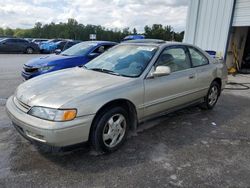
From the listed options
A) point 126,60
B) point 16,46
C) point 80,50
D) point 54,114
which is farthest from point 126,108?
point 16,46

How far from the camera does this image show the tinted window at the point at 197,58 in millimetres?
4662

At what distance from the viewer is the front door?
3.63 m

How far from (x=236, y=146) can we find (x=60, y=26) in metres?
63.7

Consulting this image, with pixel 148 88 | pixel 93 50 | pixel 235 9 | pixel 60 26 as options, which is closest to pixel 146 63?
pixel 148 88

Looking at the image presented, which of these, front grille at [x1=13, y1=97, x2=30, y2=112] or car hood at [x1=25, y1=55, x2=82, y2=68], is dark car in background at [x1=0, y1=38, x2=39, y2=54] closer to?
car hood at [x1=25, y1=55, x2=82, y2=68]

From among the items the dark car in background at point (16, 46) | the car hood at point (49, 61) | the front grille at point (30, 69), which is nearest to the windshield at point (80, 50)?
the car hood at point (49, 61)

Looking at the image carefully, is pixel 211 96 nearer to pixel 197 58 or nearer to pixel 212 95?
pixel 212 95

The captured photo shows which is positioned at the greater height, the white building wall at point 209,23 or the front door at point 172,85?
the white building wall at point 209,23

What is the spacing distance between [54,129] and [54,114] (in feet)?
0.56

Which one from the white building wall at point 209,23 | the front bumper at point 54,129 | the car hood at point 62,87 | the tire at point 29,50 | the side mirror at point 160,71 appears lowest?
the tire at point 29,50

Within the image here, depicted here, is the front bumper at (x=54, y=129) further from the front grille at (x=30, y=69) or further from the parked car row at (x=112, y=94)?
the front grille at (x=30, y=69)

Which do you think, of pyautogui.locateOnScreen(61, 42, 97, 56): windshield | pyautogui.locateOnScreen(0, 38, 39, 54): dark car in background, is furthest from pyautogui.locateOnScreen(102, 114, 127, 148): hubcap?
pyautogui.locateOnScreen(0, 38, 39, 54): dark car in background

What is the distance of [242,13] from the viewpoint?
1014 cm

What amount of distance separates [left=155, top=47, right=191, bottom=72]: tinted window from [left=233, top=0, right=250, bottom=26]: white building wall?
278 inches
